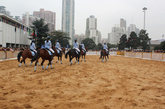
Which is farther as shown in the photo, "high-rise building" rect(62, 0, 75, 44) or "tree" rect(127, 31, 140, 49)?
"high-rise building" rect(62, 0, 75, 44)

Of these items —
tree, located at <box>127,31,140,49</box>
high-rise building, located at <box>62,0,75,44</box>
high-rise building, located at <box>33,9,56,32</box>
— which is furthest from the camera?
high-rise building, located at <box>62,0,75,44</box>

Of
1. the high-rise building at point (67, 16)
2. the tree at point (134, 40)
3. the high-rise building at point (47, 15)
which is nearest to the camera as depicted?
the tree at point (134, 40)

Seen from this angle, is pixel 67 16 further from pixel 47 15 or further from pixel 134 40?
pixel 134 40

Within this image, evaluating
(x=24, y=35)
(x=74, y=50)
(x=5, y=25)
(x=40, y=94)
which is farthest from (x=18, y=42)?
(x=40, y=94)

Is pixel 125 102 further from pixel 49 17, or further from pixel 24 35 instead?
pixel 49 17

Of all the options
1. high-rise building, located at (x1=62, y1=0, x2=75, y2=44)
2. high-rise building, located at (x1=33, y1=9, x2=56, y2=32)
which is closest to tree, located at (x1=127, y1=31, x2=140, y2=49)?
high-rise building, located at (x1=33, y1=9, x2=56, y2=32)

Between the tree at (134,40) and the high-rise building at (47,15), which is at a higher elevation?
the high-rise building at (47,15)

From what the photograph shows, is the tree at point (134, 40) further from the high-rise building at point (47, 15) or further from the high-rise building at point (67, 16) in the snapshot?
the high-rise building at point (67, 16)

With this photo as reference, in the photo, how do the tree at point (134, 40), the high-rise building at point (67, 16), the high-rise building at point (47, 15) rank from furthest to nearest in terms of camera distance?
the high-rise building at point (67, 16)
the high-rise building at point (47, 15)
the tree at point (134, 40)

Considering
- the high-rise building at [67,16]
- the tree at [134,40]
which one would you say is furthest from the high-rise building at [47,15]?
the tree at [134,40]

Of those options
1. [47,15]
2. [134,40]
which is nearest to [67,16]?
[47,15]

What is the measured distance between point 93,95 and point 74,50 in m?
8.57

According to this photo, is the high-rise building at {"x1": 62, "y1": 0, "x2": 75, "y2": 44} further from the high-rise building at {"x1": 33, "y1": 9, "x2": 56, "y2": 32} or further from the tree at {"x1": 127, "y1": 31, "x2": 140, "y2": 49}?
the tree at {"x1": 127, "y1": 31, "x2": 140, "y2": 49}

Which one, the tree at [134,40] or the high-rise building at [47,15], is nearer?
the tree at [134,40]
